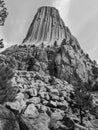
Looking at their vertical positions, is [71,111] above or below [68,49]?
below

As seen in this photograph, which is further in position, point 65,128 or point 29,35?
point 29,35

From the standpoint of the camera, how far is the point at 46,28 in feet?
469

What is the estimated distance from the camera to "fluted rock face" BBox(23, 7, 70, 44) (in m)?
134

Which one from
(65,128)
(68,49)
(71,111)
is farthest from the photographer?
(68,49)

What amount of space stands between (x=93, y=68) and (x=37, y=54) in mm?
28382

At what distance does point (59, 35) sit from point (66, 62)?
51608 mm

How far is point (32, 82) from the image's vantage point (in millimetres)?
64688

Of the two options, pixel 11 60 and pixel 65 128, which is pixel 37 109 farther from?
pixel 11 60

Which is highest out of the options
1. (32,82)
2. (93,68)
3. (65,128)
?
(93,68)

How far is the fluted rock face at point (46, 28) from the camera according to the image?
440ft

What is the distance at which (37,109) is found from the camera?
44438 millimetres

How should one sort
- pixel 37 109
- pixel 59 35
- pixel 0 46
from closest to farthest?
pixel 0 46
pixel 37 109
pixel 59 35

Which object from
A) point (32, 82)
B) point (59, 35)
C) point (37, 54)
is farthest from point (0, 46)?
point (59, 35)

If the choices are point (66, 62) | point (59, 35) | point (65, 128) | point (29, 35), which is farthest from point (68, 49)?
point (65, 128)
